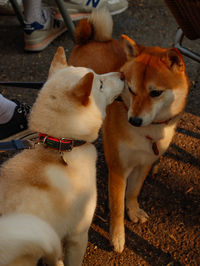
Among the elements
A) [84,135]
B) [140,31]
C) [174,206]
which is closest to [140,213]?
[174,206]

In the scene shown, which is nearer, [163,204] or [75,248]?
[75,248]

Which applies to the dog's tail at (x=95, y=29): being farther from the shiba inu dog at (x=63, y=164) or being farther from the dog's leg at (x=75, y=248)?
the dog's leg at (x=75, y=248)

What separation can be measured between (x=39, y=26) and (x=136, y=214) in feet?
8.28

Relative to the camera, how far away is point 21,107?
236 cm

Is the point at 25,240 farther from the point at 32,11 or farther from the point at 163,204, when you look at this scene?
the point at 32,11

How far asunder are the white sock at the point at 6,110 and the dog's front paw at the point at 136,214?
3.76 feet

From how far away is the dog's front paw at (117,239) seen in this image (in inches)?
72.3

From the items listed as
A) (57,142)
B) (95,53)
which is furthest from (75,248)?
(95,53)

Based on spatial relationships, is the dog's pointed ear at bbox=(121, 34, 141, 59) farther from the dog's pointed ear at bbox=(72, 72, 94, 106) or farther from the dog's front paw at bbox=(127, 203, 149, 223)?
the dog's front paw at bbox=(127, 203, 149, 223)

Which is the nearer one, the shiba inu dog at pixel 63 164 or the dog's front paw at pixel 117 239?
the shiba inu dog at pixel 63 164

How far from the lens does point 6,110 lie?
227 cm

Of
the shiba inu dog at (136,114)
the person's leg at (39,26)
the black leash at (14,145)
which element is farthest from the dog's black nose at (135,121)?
the person's leg at (39,26)

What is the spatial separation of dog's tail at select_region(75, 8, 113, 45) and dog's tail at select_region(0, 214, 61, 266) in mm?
1520

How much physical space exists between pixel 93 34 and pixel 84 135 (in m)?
1.03
